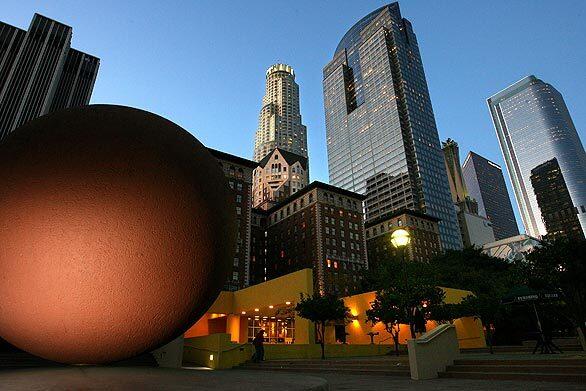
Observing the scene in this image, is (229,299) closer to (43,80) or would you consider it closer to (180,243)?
(180,243)

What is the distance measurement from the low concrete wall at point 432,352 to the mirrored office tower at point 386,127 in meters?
123

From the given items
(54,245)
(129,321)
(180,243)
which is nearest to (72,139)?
(54,245)

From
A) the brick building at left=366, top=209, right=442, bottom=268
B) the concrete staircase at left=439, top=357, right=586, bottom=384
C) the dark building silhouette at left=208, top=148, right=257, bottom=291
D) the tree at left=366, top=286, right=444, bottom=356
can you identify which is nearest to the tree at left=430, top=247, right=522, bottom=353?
the tree at left=366, top=286, right=444, bottom=356

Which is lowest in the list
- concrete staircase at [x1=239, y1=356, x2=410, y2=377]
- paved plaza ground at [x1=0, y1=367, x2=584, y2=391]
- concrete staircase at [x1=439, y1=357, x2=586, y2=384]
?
concrete staircase at [x1=239, y1=356, x2=410, y2=377]

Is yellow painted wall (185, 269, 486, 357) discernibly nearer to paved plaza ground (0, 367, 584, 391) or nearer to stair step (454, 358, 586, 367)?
stair step (454, 358, 586, 367)

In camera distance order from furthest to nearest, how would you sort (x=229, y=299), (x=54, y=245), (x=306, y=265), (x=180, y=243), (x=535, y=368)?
(x=306, y=265) < (x=229, y=299) < (x=535, y=368) < (x=180, y=243) < (x=54, y=245)

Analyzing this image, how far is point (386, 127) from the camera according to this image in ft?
508

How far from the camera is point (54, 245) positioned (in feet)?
11.4

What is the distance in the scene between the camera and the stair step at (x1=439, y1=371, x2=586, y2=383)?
26.8 feet

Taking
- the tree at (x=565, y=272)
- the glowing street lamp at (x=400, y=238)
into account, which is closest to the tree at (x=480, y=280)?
the tree at (x=565, y=272)

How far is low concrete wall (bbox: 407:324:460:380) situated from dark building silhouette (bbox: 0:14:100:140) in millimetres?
100799

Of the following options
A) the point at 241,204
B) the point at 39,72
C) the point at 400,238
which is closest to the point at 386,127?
the point at 241,204

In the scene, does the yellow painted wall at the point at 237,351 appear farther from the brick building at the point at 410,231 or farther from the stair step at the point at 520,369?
the brick building at the point at 410,231

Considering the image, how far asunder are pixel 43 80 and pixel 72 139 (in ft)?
381
